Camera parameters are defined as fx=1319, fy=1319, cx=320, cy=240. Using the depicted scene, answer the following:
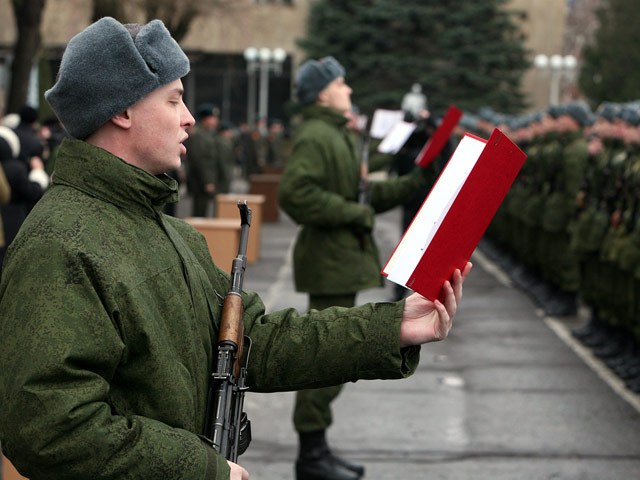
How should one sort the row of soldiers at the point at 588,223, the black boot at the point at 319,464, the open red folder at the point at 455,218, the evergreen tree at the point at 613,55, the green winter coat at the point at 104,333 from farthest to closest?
the evergreen tree at the point at 613,55 → the row of soldiers at the point at 588,223 → the black boot at the point at 319,464 → the open red folder at the point at 455,218 → the green winter coat at the point at 104,333

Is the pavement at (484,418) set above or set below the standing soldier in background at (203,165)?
above

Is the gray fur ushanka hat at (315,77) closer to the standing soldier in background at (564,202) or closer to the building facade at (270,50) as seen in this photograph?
→ the standing soldier in background at (564,202)

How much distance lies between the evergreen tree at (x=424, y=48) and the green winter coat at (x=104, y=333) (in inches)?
1745

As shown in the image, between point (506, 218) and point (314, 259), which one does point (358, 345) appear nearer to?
point (314, 259)

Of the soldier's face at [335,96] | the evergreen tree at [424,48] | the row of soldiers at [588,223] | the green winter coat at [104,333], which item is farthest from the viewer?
the evergreen tree at [424,48]

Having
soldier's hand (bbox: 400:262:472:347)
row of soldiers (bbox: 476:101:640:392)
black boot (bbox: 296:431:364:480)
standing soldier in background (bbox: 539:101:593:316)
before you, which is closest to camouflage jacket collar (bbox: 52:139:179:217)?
soldier's hand (bbox: 400:262:472:347)

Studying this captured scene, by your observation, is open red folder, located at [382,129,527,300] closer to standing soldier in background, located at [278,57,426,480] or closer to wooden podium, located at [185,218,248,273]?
standing soldier in background, located at [278,57,426,480]

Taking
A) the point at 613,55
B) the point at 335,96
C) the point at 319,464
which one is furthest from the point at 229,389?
the point at 613,55

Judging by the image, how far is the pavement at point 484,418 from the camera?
7238 millimetres

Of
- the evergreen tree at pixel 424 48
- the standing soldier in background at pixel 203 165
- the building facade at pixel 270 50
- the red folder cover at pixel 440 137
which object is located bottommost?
the building facade at pixel 270 50

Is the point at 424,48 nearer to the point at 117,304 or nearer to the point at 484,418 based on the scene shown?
the point at 484,418

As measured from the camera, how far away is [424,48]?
4872cm

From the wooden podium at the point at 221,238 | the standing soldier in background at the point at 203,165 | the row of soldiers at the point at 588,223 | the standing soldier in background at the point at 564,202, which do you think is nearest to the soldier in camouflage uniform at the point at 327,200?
the row of soldiers at the point at 588,223

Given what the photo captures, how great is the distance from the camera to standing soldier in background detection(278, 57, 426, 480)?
7.06 m
